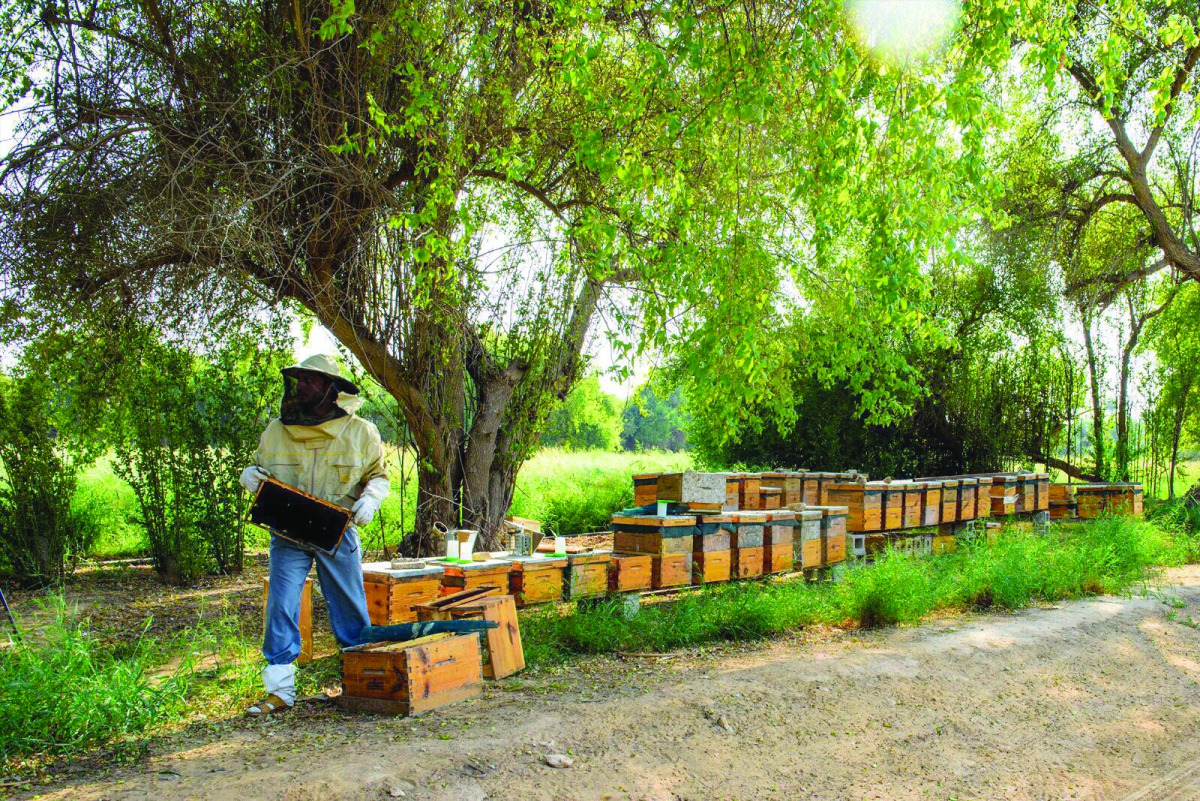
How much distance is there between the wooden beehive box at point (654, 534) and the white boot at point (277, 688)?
2738 mm

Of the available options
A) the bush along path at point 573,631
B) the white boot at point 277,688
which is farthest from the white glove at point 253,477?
the bush along path at point 573,631

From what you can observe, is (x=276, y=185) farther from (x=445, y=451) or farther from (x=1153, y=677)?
(x=1153, y=677)

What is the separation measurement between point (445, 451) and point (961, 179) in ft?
15.3

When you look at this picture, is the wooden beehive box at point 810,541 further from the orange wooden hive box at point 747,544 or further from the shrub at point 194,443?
the shrub at point 194,443

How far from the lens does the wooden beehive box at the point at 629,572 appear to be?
20.0 feet

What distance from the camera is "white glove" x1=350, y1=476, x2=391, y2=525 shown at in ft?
14.5

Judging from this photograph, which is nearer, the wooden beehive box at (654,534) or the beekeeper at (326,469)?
the beekeeper at (326,469)

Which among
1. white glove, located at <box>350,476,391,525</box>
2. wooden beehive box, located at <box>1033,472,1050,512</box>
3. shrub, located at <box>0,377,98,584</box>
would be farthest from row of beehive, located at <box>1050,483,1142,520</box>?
shrub, located at <box>0,377,98,584</box>

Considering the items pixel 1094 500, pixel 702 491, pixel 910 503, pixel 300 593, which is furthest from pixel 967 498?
pixel 300 593

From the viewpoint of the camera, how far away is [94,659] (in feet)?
16.7

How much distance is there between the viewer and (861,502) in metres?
8.38

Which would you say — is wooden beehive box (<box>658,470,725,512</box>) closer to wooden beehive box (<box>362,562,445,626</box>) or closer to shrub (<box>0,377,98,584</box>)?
wooden beehive box (<box>362,562,445,626</box>)

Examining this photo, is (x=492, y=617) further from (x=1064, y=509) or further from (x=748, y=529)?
(x=1064, y=509)

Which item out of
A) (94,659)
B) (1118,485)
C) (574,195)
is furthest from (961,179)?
(1118,485)
